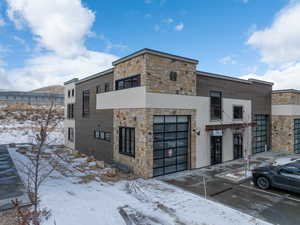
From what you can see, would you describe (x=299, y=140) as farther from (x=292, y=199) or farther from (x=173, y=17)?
(x=173, y=17)

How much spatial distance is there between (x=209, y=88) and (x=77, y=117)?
43.8ft

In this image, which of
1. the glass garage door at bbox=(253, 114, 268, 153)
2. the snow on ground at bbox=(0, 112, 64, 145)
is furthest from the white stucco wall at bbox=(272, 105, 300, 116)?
the snow on ground at bbox=(0, 112, 64, 145)

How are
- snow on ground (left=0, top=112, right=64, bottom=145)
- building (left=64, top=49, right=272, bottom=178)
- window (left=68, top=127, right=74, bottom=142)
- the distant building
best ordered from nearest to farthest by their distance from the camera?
building (left=64, top=49, right=272, bottom=178) → window (left=68, top=127, right=74, bottom=142) → snow on ground (left=0, top=112, right=64, bottom=145) → the distant building

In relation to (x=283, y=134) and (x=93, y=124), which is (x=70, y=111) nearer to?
(x=93, y=124)

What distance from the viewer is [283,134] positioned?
17.6 m

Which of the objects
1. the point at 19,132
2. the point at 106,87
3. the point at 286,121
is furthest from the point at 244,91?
the point at 19,132

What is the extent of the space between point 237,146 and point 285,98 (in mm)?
7610

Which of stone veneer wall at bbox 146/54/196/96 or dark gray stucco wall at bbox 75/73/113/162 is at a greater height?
stone veneer wall at bbox 146/54/196/96

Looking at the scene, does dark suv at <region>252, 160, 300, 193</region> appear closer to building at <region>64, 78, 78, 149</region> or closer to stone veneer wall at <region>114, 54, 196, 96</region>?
stone veneer wall at <region>114, 54, 196, 96</region>

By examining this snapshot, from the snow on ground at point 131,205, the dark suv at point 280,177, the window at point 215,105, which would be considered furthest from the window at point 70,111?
the dark suv at point 280,177

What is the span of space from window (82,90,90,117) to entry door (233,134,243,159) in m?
12.9

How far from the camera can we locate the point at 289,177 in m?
7.95

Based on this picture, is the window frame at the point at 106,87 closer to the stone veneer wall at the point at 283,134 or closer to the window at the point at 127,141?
the window at the point at 127,141

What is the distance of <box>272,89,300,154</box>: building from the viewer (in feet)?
56.7
